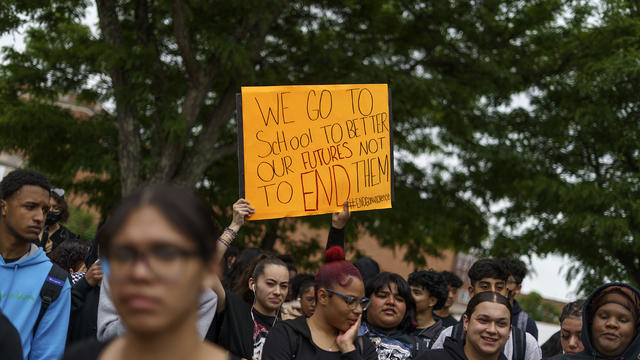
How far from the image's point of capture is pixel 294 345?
3973mm

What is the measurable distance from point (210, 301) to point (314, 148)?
7.18ft

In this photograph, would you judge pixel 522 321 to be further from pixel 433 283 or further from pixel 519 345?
pixel 519 345

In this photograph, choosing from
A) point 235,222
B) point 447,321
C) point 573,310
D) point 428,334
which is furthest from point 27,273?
point 573,310

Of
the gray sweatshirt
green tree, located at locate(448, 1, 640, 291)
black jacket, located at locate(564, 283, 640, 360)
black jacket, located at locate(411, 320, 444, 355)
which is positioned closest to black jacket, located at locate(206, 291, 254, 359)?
the gray sweatshirt

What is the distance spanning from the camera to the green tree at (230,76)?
34.2ft

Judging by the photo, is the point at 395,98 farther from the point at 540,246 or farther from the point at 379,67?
the point at 540,246

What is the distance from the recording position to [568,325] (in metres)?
6.12

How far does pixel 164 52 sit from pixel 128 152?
235 cm

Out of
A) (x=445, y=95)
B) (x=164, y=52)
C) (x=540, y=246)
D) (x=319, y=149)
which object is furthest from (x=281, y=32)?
(x=319, y=149)

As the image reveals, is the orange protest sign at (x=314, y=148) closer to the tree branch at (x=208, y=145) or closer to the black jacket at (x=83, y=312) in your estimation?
the black jacket at (x=83, y=312)

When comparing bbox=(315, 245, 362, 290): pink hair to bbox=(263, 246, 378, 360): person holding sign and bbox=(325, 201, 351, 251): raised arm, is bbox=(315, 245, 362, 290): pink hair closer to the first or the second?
bbox=(263, 246, 378, 360): person holding sign

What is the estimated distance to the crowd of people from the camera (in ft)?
5.32

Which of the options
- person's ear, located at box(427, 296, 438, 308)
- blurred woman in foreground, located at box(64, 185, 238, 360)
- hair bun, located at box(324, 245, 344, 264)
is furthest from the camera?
person's ear, located at box(427, 296, 438, 308)

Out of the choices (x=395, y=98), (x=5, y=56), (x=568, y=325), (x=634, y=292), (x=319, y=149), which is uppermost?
(x=5, y=56)
